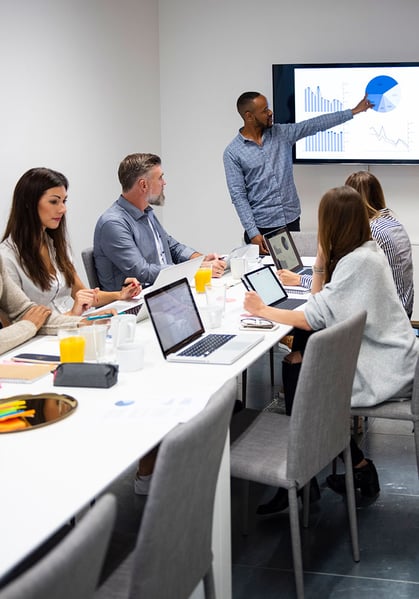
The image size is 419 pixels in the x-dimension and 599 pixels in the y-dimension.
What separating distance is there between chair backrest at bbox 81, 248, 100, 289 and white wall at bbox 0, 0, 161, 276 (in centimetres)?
76

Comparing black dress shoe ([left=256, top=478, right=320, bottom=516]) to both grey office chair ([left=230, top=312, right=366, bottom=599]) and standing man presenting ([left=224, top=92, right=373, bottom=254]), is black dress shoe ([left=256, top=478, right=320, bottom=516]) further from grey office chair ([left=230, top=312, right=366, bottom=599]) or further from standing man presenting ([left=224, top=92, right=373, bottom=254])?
standing man presenting ([left=224, top=92, right=373, bottom=254])

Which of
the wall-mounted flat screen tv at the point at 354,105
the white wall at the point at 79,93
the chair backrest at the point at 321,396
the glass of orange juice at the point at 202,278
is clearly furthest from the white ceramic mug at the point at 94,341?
the wall-mounted flat screen tv at the point at 354,105

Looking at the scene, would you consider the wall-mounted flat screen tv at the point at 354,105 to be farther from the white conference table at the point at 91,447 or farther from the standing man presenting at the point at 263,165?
the white conference table at the point at 91,447

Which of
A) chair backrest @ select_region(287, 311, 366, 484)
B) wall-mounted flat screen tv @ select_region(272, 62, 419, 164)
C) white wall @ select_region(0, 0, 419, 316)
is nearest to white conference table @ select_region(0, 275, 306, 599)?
chair backrest @ select_region(287, 311, 366, 484)

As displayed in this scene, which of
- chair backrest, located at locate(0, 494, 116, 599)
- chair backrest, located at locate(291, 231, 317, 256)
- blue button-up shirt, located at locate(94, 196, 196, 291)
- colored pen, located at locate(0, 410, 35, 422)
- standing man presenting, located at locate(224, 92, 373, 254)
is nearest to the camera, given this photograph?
chair backrest, located at locate(0, 494, 116, 599)

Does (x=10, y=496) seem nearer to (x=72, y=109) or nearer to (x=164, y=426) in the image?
(x=164, y=426)

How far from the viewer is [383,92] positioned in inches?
242

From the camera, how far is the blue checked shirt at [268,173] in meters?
5.79

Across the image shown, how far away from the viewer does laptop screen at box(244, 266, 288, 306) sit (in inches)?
142

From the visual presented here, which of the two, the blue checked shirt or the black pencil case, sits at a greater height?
the blue checked shirt

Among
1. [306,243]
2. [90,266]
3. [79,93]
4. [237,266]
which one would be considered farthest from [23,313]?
[79,93]

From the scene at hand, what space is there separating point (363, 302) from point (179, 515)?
1.45 metres

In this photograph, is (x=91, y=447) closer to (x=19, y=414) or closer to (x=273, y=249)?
(x=19, y=414)

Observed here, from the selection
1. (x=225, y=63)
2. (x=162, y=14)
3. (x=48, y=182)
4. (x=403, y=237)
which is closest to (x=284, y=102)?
(x=225, y=63)
